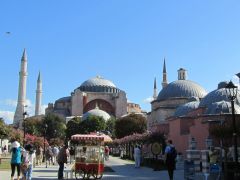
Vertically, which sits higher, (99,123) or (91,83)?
(91,83)

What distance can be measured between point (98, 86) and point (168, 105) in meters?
49.7

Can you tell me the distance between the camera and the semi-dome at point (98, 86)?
114062 millimetres

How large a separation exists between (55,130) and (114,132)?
11.8 metres

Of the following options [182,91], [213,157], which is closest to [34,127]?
[182,91]

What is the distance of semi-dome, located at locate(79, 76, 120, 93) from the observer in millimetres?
114062

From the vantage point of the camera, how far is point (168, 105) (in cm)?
6656

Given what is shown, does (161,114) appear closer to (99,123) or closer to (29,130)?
(99,123)

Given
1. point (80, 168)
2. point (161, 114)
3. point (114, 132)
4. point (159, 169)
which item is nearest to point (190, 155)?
point (80, 168)

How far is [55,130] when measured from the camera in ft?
286

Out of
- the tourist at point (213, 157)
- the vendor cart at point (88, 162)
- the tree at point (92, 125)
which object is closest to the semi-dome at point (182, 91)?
the tree at point (92, 125)

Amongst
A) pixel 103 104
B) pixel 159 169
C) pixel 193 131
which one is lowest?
pixel 159 169

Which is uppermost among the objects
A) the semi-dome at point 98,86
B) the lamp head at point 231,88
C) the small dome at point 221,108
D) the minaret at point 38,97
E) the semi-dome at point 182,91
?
the semi-dome at point 98,86

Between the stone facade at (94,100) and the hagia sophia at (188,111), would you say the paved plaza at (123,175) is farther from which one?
the stone facade at (94,100)

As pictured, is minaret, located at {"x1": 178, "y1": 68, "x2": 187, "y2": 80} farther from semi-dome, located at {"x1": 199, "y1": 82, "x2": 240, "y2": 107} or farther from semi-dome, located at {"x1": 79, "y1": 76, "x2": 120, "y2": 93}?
semi-dome, located at {"x1": 79, "y1": 76, "x2": 120, "y2": 93}
